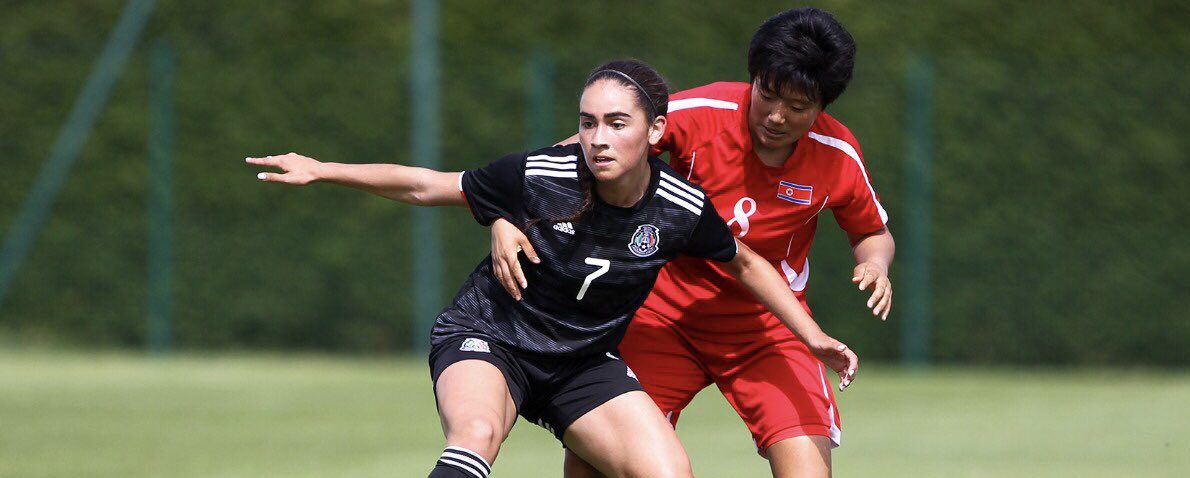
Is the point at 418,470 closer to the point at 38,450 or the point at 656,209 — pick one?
the point at 38,450

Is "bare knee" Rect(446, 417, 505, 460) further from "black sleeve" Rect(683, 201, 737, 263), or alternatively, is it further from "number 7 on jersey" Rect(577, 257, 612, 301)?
"black sleeve" Rect(683, 201, 737, 263)

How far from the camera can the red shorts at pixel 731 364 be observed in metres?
5.36

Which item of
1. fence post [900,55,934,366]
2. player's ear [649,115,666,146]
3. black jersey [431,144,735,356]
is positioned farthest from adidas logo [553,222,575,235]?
fence post [900,55,934,366]

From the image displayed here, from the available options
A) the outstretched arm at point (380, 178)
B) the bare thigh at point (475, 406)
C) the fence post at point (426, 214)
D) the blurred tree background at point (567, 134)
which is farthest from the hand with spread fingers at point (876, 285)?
the fence post at point (426, 214)

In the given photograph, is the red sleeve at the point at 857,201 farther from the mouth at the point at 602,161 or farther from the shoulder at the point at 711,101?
the mouth at the point at 602,161

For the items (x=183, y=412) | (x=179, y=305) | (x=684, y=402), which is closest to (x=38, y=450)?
(x=183, y=412)

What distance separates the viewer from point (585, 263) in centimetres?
488

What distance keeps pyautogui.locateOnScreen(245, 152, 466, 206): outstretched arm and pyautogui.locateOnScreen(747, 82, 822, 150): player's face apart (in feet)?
3.16

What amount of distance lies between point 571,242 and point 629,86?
0.50 metres

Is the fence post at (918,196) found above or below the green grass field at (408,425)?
above

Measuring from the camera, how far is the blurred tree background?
12164 mm

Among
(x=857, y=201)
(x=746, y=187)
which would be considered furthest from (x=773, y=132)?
(x=857, y=201)

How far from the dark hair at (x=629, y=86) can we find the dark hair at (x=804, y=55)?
0.36 m

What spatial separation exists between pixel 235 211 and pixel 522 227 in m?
9.25
